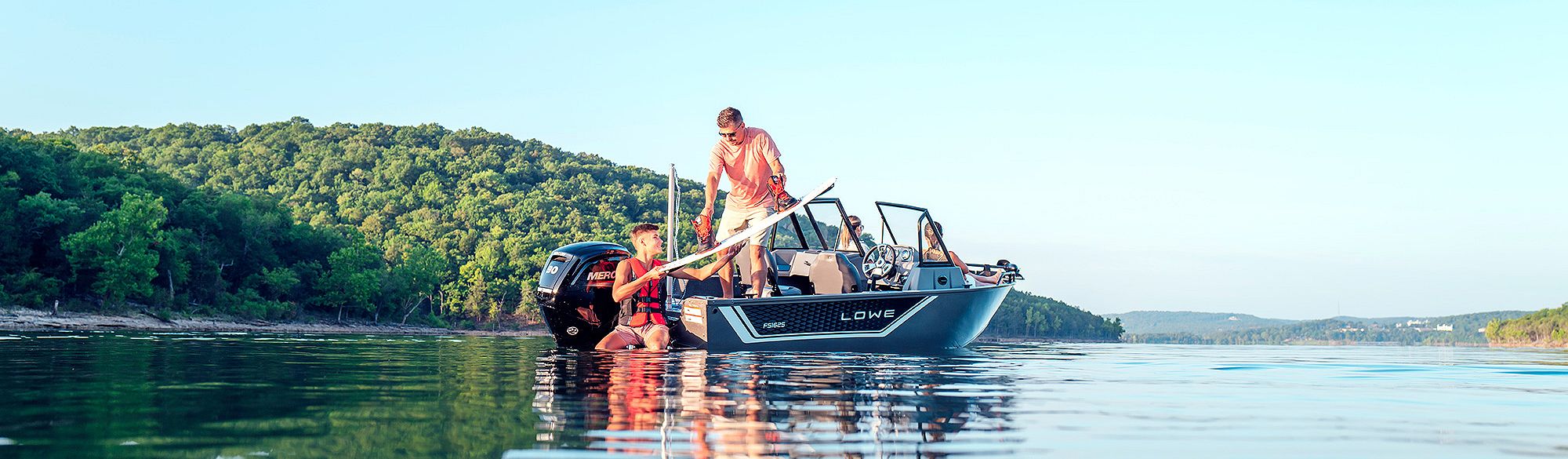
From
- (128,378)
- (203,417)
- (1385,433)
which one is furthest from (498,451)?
(128,378)

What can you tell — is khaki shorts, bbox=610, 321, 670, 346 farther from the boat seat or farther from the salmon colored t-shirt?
the boat seat

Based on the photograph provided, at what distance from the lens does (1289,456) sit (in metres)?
4.89

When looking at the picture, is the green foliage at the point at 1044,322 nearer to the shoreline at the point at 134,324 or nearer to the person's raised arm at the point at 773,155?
the shoreline at the point at 134,324

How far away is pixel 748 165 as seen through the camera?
47.2ft

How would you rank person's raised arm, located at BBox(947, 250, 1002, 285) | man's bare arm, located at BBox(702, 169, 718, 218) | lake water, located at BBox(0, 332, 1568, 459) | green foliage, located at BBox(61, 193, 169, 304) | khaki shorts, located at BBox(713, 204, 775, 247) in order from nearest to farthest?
lake water, located at BBox(0, 332, 1568, 459), man's bare arm, located at BBox(702, 169, 718, 218), khaki shorts, located at BBox(713, 204, 775, 247), person's raised arm, located at BBox(947, 250, 1002, 285), green foliage, located at BBox(61, 193, 169, 304)

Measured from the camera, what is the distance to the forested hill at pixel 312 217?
54594mm

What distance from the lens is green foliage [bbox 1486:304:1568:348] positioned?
117 m

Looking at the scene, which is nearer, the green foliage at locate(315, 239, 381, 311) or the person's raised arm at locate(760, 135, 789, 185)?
the person's raised arm at locate(760, 135, 789, 185)

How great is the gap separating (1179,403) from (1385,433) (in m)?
1.82

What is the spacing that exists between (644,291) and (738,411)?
319 inches

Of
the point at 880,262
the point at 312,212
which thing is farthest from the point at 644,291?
the point at 312,212

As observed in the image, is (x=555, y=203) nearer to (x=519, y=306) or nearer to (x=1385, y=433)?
(x=519, y=306)

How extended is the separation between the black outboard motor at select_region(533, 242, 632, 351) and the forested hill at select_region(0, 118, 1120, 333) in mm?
42339

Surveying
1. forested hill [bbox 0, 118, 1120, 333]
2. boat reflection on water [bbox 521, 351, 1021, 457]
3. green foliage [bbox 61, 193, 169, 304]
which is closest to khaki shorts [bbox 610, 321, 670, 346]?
boat reflection on water [bbox 521, 351, 1021, 457]
